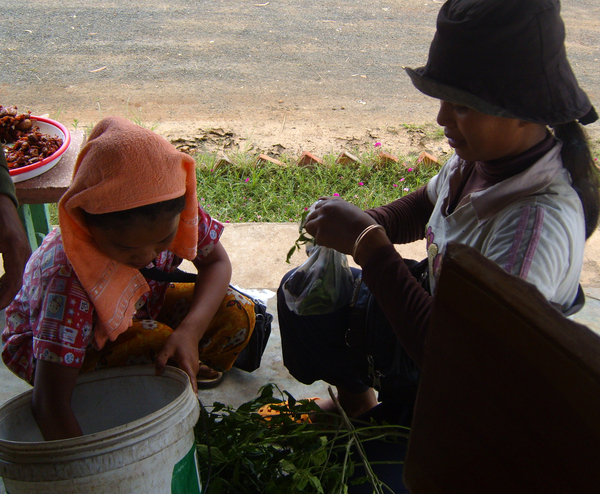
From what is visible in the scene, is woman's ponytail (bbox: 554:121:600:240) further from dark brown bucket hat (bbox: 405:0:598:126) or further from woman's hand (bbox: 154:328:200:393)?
woman's hand (bbox: 154:328:200:393)

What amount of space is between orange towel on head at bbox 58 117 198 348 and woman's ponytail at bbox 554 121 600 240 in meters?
0.98

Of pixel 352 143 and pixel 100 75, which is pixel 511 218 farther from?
pixel 100 75

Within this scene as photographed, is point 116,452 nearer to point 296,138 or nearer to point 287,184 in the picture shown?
point 287,184

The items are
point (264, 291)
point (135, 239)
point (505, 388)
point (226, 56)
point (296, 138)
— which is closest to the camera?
point (505, 388)

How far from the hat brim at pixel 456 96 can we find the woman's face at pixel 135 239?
0.74 meters

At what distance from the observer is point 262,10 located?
23.6 ft

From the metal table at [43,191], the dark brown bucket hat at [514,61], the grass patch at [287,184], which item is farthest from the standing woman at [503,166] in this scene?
the grass patch at [287,184]

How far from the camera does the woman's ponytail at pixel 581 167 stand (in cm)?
125

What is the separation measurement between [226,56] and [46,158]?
404cm

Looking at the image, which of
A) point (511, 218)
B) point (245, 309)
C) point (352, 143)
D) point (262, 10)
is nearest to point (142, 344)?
point (245, 309)

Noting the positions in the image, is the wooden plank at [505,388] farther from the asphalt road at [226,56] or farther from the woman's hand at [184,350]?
the asphalt road at [226,56]

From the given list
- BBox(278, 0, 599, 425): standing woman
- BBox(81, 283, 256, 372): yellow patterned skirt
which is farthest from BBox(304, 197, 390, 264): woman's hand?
BBox(81, 283, 256, 372): yellow patterned skirt

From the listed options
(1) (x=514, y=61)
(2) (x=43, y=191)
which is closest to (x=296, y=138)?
(2) (x=43, y=191)

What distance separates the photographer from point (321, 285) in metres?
1.72
